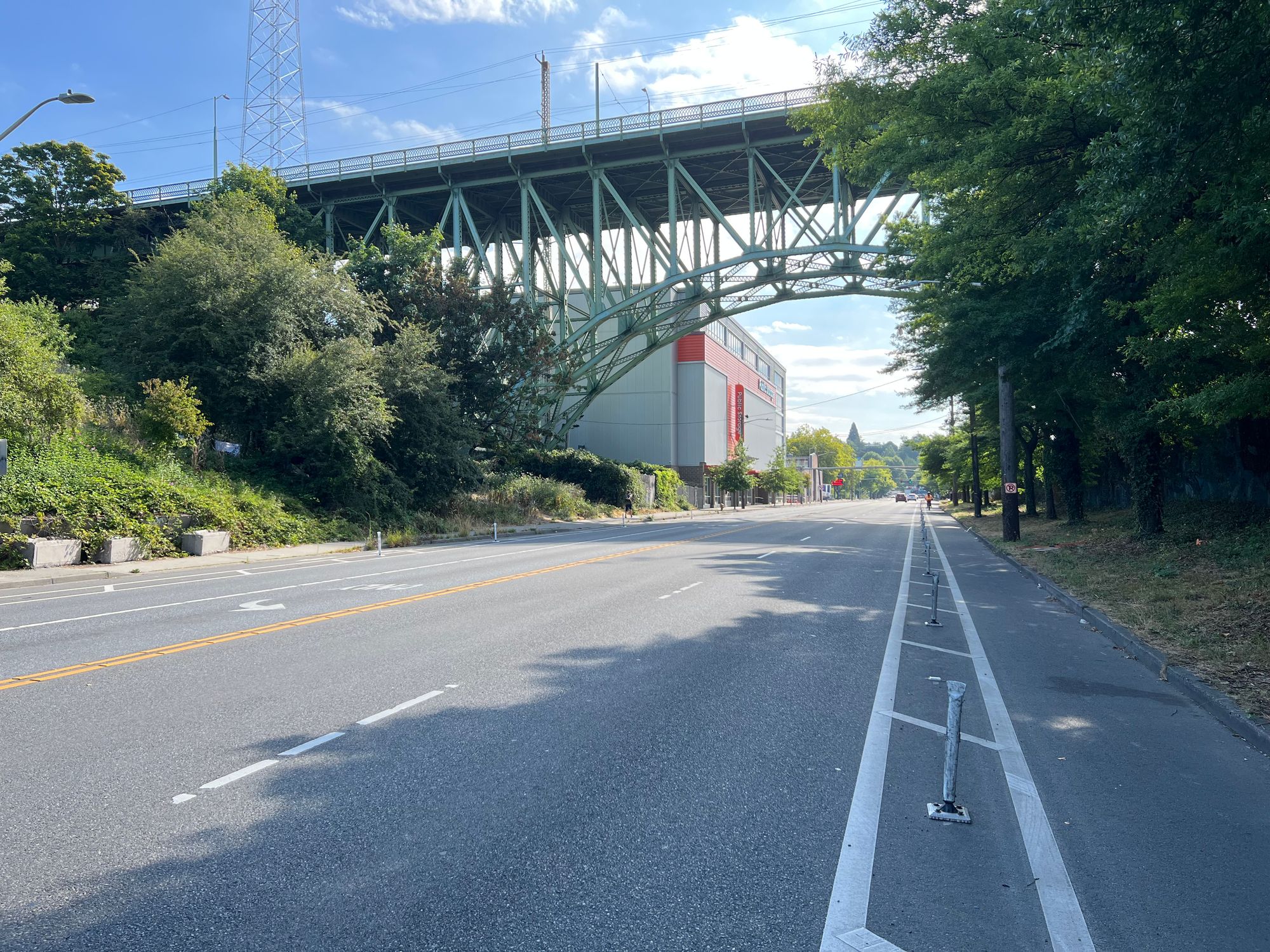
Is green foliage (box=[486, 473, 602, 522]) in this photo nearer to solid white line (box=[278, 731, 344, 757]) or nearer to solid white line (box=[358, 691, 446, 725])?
solid white line (box=[358, 691, 446, 725])

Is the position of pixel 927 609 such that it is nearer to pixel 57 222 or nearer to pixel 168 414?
pixel 168 414

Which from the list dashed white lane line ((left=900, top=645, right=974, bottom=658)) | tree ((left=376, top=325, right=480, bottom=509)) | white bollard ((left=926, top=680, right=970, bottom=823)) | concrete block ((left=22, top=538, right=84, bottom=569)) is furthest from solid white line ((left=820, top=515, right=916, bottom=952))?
tree ((left=376, top=325, right=480, bottom=509))

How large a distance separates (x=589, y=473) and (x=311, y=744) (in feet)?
148

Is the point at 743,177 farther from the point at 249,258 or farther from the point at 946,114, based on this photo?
the point at 946,114

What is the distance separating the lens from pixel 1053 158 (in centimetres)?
1343

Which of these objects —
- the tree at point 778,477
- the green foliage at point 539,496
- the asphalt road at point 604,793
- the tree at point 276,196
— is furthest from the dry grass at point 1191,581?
the tree at point 778,477

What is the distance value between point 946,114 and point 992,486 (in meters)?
54.6

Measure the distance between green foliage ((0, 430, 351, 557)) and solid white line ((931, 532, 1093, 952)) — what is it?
19.2m

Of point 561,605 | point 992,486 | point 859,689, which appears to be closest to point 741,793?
point 859,689

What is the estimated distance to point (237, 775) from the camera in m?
5.02

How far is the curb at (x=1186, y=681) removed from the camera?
614 cm

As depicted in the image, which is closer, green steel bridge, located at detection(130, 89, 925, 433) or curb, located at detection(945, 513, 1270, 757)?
curb, located at detection(945, 513, 1270, 757)

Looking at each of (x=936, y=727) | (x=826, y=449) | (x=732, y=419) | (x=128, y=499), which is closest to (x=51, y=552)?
(x=128, y=499)

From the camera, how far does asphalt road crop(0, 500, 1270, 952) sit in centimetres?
349
